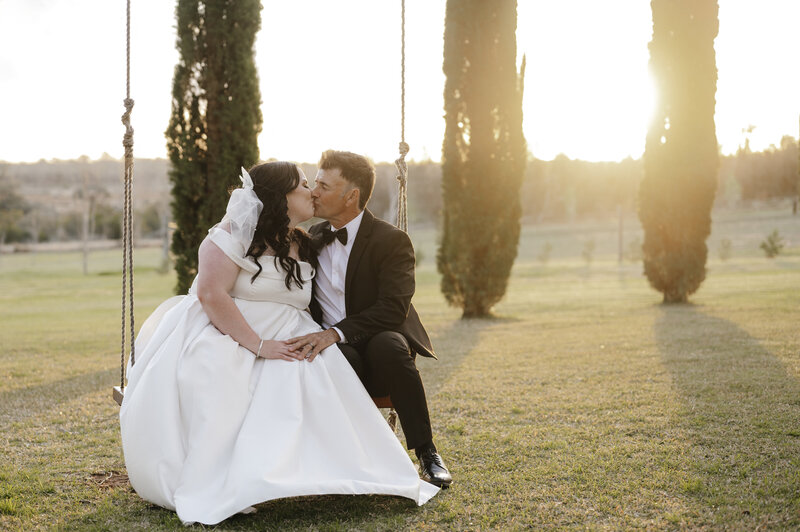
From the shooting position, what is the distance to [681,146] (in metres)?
13.5

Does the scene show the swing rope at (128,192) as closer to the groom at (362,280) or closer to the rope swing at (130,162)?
the rope swing at (130,162)

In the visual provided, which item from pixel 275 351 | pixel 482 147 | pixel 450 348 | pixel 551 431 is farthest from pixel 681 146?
pixel 275 351

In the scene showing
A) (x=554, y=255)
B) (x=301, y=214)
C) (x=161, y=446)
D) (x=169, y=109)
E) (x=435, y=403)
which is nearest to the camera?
(x=161, y=446)

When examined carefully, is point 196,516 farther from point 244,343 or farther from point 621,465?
point 621,465

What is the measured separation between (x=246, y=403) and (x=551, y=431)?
2359 mm

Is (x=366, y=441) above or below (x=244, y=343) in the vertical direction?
below

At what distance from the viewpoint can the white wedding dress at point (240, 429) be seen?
10.1ft

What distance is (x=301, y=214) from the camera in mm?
3744

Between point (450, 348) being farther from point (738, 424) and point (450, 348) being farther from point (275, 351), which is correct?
point (275, 351)

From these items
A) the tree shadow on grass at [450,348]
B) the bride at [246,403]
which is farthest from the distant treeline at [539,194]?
the bride at [246,403]

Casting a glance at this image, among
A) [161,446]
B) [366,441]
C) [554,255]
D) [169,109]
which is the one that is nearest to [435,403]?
[366,441]

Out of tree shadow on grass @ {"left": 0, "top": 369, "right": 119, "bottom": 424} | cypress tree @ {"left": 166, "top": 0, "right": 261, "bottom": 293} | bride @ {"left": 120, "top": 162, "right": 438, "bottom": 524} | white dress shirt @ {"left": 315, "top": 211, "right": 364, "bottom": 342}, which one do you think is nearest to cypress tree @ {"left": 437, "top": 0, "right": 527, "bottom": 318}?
cypress tree @ {"left": 166, "top": 0, "right": 261, "bottom": 293}

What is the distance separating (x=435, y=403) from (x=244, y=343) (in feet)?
9.12

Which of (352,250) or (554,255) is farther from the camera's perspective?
(554,255)
